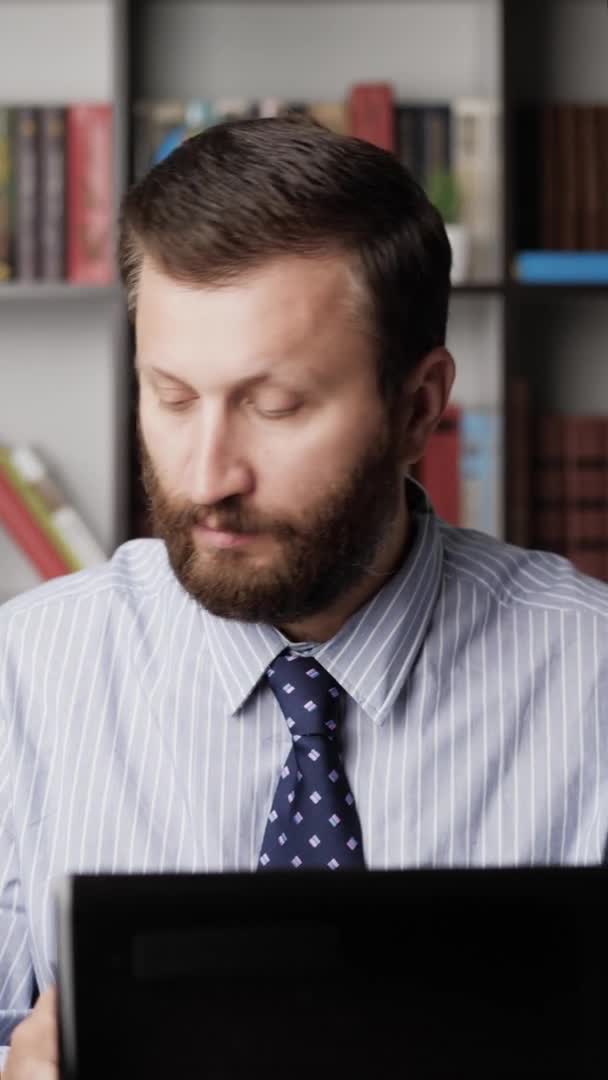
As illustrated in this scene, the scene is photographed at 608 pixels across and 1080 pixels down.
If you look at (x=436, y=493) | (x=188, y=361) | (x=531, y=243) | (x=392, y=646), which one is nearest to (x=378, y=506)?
(x=392, y=646)

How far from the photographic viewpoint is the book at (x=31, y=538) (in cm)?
252

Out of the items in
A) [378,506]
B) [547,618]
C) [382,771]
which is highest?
[378,506]

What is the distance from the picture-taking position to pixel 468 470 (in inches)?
99.5

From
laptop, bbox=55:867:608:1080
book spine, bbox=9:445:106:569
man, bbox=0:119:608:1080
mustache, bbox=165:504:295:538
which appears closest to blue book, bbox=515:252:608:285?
book spine, bbox=9:445:106:569

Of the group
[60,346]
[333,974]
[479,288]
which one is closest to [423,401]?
[333,974]

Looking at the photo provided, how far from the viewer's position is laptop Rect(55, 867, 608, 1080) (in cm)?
60

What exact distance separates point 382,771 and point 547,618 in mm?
215

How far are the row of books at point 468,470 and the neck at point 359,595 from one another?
49.5 inches

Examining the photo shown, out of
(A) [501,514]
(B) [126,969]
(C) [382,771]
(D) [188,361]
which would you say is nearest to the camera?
(B) [126,969]

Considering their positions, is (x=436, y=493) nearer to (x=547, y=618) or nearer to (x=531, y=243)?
(x=531, y=243)

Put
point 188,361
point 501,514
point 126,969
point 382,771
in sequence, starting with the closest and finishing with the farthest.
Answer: point 126,969 → point 188,361 → point 382,771 → point 501,514

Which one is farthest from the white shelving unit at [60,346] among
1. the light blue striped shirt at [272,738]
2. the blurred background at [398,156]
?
the light blue striped shirt at [272,738]

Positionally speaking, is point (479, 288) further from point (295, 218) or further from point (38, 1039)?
point (38, 1039)

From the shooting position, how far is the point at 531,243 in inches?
101
